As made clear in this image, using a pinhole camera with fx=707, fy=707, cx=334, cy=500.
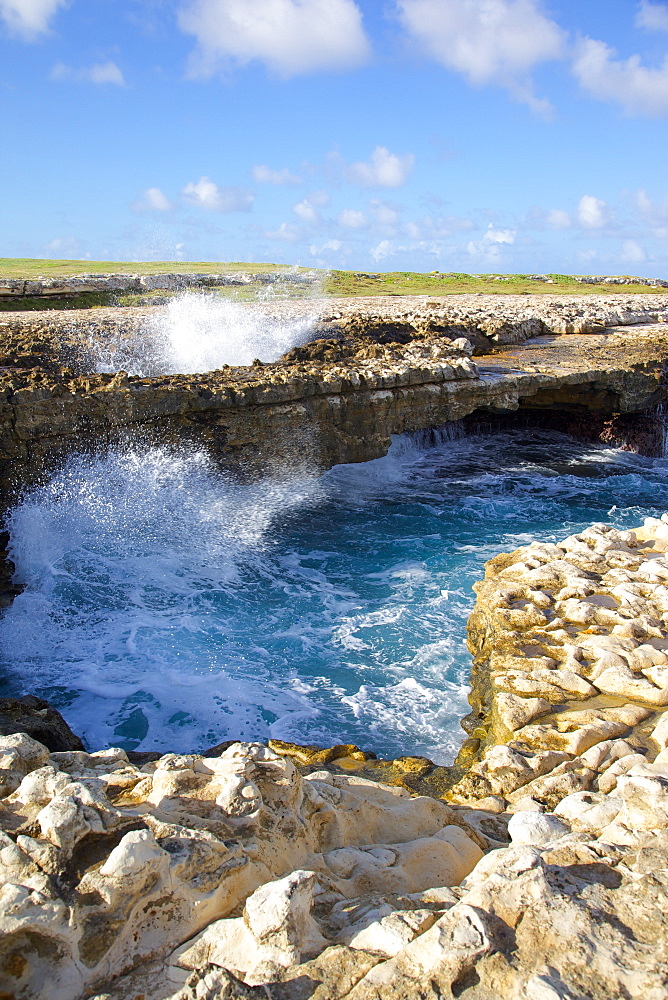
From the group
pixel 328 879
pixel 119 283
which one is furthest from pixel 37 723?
pixel 119 283

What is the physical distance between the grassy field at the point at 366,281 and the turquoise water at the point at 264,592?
39.7 feet

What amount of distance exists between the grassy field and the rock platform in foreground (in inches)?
738

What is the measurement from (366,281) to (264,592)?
23.8m

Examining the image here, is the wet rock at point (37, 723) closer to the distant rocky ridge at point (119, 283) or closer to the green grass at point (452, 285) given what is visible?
the distant rocky ridge at point (119, 283)

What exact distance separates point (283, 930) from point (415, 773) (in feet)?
8.73

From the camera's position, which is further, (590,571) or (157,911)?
(590,571)

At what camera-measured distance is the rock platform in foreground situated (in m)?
2.25

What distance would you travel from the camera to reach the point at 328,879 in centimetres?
295

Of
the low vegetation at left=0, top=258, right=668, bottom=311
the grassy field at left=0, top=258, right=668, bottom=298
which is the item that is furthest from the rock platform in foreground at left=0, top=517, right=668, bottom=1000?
the grassy field at left=0, top=258, right=668, bottom=298

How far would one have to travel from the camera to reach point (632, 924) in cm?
242

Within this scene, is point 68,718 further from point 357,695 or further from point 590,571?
point 590,571

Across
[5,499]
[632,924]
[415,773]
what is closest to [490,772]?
[415,773]

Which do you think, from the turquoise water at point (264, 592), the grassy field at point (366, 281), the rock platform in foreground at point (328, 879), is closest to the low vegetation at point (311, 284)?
the grassy field at point (366, 281)

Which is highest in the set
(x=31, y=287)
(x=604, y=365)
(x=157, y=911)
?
(x=31, y=287)
